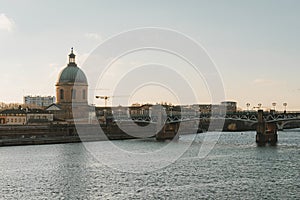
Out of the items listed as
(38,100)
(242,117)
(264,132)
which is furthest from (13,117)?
(38,100)

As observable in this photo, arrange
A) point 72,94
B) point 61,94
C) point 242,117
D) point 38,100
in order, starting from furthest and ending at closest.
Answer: point 38,100
point 61,94
point 72,94
point 242,117

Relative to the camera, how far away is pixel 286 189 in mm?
27172

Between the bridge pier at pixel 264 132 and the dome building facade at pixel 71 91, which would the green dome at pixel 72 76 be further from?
the bridge pier at pixel 264 132

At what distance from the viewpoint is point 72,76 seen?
89312 millimetres

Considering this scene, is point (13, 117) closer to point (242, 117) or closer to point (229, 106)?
point (242, 117)

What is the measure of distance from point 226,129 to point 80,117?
46.7m

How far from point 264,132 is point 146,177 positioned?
39.1 meters

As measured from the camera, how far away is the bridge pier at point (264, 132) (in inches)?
2616

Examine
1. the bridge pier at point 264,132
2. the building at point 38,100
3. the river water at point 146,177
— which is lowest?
the river water at point 146,177

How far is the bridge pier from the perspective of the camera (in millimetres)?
66438

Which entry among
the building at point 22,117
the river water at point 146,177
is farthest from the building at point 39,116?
the river water at point 146,177

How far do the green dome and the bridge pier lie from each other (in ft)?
117

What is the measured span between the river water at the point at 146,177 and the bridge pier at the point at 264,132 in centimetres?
2063

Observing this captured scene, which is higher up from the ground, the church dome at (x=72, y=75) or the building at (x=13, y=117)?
the church dome at (x=72, y=75)
